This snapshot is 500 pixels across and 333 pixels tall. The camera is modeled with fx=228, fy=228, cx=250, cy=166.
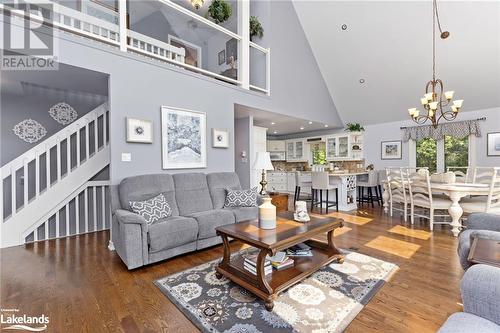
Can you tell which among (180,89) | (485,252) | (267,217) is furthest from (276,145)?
(485,252)

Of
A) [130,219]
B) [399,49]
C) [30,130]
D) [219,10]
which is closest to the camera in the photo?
[130,219]

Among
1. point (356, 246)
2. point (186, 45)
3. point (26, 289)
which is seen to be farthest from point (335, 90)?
point (26, 289)

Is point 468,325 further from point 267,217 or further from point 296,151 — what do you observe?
point 296,151

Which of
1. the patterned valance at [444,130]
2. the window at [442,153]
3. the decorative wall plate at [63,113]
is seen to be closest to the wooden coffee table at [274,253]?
the decorative wall plate at [63,113]

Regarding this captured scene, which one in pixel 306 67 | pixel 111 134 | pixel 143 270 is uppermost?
pixel 306 67

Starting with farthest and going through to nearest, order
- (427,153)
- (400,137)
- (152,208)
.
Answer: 1. (400,137)
2. (427,153)
3. (152,208)

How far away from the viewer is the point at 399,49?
494 centimetres

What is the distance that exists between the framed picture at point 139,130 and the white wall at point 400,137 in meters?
6.27

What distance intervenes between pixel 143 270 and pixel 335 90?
647 cm

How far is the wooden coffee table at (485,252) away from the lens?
46.0 inches

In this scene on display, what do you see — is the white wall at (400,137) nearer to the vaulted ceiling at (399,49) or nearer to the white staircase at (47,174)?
the vaulted ceiling at (399,49)

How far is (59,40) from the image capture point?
2.52m

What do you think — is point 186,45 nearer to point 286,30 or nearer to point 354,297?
point 286,30

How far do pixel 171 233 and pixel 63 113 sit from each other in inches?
134
